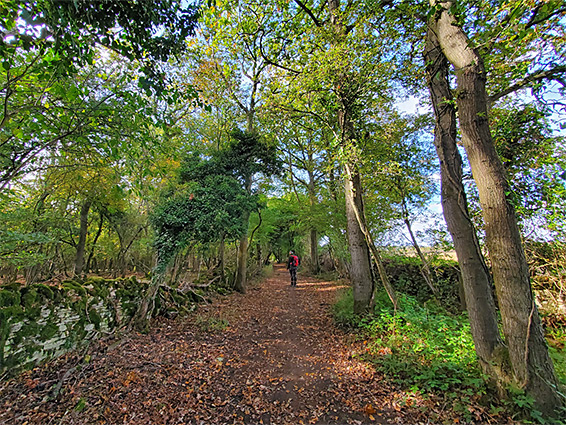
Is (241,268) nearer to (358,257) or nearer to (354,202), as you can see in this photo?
(358,257)

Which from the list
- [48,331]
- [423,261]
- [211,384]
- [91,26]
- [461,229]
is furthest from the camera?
[423,261]

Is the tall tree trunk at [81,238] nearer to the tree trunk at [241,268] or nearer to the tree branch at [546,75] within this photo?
the tree trunk at [241,268]

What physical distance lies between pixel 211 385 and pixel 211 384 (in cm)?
3

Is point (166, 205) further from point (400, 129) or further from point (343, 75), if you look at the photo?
point (400, 129)

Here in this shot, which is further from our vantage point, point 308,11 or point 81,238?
point 81,238

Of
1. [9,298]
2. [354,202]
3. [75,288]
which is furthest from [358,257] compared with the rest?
[9,298]

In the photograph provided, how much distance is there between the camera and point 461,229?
3.22m

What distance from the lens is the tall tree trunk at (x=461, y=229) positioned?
9.59ft

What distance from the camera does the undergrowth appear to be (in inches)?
100

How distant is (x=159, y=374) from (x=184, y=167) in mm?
6671

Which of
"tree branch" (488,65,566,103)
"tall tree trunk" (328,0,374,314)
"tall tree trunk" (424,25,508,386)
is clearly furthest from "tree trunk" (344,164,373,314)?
"tree branch" (488,65,566,103)

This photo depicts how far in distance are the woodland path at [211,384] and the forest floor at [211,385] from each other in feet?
0.05

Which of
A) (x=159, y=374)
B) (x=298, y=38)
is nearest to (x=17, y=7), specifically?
(x=159, y=374)

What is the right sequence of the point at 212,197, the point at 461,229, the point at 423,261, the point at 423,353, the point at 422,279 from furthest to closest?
the point at 212,197
the point at 422,279
the point at 423,261
the point at 423,353
the point at 461,229
